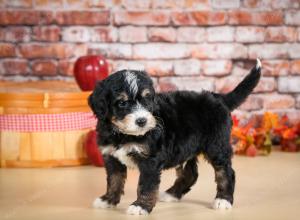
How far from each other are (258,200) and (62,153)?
1.65m

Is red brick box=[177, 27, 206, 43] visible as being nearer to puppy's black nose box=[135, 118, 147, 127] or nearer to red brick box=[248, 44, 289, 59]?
red brick box=[248, 44, 289, 59]

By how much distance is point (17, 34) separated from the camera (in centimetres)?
492

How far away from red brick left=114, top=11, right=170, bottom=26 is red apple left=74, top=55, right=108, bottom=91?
2.55 feet

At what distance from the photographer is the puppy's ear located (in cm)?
281

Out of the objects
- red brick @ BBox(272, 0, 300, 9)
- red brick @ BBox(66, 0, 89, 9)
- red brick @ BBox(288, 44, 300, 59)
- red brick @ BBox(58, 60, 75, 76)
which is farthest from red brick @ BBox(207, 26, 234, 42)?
red brick @ BBox(58, 60, 75, 76)

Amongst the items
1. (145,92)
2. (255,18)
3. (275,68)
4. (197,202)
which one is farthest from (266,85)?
(145,92)

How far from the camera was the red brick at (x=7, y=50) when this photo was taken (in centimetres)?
494

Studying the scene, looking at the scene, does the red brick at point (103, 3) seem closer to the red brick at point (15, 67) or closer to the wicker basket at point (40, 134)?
the red brick at point (15, 67)

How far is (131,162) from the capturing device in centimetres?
291

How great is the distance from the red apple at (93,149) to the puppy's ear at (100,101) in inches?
54.3

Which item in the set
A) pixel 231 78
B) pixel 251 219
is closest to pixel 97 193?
pixel 251 219

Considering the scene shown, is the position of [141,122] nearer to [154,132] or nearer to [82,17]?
[154,132]

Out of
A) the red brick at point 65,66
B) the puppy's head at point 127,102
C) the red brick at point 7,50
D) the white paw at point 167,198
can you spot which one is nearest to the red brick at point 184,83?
the red brick at point 65,66

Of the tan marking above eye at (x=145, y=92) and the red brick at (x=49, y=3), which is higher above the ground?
the red brick at (x=49, y=3)
